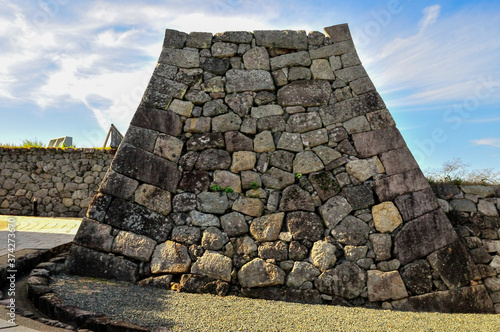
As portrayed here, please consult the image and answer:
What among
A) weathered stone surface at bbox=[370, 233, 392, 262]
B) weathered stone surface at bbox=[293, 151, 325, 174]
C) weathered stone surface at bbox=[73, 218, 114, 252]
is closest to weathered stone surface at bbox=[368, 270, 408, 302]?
weathered stone surface at bbox=[370, 233, 392, 262]

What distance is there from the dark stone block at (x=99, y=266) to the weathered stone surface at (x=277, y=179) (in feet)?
7.46

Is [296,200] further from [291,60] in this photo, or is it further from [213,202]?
[291,60]

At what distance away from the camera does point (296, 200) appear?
5.36 metres

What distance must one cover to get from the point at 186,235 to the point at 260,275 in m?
1.23

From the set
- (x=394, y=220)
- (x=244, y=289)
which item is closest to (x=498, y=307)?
(x=394, y=220)

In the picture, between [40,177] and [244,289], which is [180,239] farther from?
[40,177]

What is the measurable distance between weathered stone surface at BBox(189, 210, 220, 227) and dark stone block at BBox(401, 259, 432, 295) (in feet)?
9.13

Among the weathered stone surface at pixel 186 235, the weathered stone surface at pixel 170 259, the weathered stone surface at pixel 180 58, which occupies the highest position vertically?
the weathered stone surface at pixel 180 58

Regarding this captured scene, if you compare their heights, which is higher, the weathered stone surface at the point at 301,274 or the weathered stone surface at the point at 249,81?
the weathered stone surface at the point at 249,81

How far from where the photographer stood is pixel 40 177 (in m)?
12.2

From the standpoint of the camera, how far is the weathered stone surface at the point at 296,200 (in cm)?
534

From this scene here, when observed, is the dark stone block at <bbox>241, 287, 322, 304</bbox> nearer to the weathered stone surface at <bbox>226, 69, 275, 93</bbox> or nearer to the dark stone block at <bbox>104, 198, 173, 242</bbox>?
the dark stone block at <bbox>104, 198, 173, 242</bbox>

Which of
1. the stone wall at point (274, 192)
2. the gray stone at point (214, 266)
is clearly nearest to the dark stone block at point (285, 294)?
the stone wall at point (274, 192)

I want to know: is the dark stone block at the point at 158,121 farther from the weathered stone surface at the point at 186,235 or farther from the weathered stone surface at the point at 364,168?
the weathered stone surface at the point at 364,168
